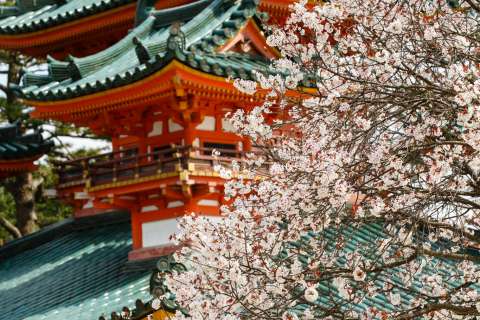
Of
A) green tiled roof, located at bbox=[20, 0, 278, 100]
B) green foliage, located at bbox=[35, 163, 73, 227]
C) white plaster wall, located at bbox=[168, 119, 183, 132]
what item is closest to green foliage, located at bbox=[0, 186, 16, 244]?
green foliage, located at bbox=[35, 163, 73, 227]

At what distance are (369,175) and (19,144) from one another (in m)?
11.6

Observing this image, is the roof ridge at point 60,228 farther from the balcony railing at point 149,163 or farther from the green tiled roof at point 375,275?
the green tiled roof at point 375,275

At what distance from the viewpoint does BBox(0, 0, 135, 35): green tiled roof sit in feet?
57.1

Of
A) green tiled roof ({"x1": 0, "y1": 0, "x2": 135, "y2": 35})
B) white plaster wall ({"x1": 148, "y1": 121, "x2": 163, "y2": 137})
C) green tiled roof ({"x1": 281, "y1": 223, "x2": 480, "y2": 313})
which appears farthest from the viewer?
green tiled roof ({"x1": 0, "y1": 0, "x2": 135, "y2": 35})

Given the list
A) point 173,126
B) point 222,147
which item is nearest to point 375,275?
point 222,147

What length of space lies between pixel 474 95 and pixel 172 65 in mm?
5837

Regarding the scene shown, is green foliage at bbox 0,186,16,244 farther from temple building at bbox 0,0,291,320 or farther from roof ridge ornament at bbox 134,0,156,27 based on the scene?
roof ridge ornament at bbox 134,0,156,27

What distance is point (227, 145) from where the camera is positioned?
1394 centimetres

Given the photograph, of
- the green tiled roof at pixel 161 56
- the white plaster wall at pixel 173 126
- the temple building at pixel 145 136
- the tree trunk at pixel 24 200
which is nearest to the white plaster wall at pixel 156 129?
the temple building at pixel 145 136

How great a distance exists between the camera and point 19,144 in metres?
18.4

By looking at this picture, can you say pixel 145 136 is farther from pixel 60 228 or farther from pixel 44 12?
pixel 44 12

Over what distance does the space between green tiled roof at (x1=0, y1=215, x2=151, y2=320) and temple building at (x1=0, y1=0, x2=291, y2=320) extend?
0.03 meters

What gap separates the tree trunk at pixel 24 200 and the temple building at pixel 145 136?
6.48 m

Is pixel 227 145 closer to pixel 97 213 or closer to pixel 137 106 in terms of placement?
pixel 137 106
